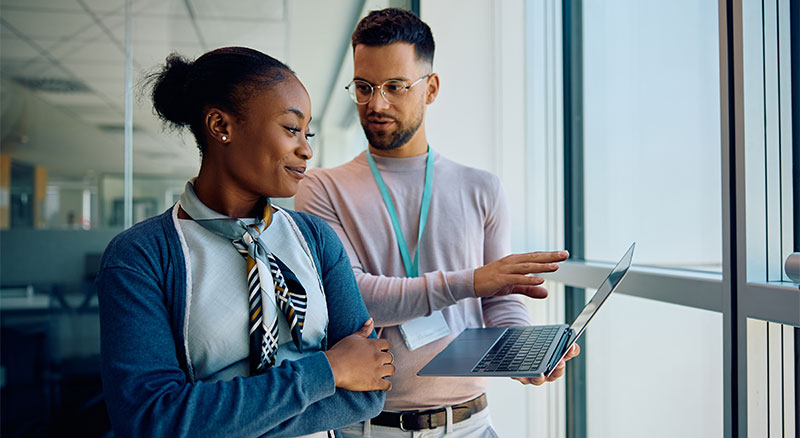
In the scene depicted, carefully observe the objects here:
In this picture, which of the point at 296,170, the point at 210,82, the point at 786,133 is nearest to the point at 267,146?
the point at 296,170

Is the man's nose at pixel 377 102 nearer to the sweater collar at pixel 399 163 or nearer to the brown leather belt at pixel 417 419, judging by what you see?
the sweater collar at pixel 399 163

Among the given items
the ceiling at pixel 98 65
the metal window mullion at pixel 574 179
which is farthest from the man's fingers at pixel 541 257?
the ceiling at pixel 98 65

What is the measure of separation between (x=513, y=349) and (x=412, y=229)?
1.63 ft

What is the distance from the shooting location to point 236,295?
103 cm

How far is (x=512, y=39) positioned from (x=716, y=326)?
1678 mm

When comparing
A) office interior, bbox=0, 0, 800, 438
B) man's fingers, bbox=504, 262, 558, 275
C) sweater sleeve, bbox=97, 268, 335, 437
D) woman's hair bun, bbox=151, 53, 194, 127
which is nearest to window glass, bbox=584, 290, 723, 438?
office interior, bbox=0, 0, 800, 438

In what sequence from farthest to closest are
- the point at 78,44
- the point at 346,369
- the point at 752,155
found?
the point at 78,44 → the point at 752,155 → the point at 346,369

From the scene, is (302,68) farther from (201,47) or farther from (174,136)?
(174,136)

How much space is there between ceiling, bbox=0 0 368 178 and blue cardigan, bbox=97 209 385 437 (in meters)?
1.59

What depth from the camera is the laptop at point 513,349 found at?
1081 millimetres

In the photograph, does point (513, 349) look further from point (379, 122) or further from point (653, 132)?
point (653, 132)

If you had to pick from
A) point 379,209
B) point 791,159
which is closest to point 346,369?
point 379,209

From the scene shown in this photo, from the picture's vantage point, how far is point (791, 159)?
1.31 meters

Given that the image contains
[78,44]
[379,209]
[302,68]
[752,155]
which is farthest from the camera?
[302,68]
